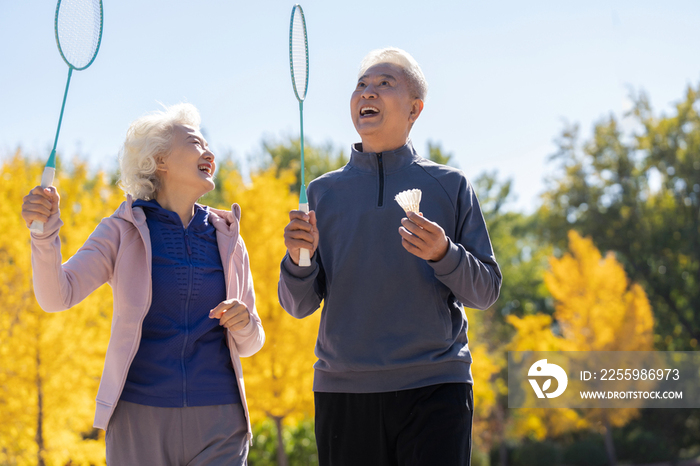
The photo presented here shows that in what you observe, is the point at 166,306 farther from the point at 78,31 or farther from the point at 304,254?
the point at 78,31

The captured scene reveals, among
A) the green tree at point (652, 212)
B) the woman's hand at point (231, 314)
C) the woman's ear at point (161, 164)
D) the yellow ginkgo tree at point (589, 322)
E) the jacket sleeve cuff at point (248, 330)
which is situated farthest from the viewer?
the green tree at point (652, 212)

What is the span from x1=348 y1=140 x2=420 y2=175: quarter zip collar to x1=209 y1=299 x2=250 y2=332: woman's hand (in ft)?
3.06

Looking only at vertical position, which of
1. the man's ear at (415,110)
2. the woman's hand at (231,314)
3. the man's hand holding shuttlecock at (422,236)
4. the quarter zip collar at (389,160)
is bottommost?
the woman's hand at (231,314)

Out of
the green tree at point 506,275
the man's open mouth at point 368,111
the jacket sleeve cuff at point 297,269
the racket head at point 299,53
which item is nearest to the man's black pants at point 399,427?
the jacket sleeve cuff at point 297,269

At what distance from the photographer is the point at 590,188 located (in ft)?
95.7

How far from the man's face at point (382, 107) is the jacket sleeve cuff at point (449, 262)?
2.60 feet

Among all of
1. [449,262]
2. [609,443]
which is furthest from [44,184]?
[609,443]

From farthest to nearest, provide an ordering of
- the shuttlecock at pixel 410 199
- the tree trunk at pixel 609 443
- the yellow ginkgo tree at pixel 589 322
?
the tree trunk at pixel 609 443, the yellow ginkgo tree at pixel 589 322, the shuttlecock at pixel 410 199

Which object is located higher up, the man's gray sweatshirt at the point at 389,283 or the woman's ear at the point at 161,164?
the woman's ear at the point at 161,164

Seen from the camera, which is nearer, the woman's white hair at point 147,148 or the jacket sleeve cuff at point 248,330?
the jacket sleeve cuff at point 248,330

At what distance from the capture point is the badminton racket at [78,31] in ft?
10.1

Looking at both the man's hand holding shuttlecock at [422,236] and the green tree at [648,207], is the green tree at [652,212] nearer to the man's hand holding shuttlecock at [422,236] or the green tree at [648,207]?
the green tree at [648,207]

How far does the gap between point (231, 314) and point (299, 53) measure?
138 cm

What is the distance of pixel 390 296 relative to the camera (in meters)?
2.89
